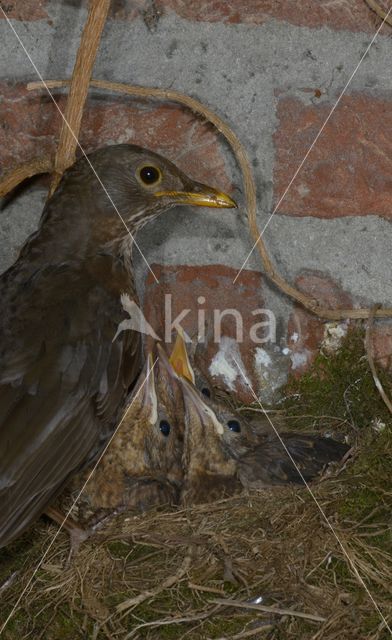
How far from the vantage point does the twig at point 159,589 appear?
78.6 inches

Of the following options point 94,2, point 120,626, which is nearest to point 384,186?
point 94,2

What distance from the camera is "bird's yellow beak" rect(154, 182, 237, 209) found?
93.4 inches

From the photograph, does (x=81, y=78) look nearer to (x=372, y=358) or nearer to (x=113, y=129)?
(x=113, y=129)

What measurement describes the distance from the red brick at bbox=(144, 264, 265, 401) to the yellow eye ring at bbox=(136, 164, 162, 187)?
10.0 inches

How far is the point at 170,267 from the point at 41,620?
948 millimetres

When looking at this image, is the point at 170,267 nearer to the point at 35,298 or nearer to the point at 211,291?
the point at 211,291

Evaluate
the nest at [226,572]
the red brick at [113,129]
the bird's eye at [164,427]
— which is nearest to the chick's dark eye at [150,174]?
the red brick at [113,129]

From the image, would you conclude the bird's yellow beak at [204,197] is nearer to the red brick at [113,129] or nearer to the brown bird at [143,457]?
the red brick at [113,129]

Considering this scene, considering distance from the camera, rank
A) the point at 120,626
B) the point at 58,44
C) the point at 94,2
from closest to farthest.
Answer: the point at 120,626 → the point at 94,2 → the point at 58,44

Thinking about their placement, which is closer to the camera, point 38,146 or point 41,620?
point 41,620

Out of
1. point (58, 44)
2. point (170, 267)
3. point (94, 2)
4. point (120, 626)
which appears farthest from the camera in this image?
point (170, 267)

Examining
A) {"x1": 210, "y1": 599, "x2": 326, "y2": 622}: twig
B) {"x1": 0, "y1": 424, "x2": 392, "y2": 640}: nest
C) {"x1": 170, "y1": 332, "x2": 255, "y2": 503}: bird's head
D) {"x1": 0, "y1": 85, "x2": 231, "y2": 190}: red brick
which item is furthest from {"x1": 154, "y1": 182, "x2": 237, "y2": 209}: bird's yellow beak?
{"x1": 210, "y1": 599, "x2": 326, "y2": 622}: twig

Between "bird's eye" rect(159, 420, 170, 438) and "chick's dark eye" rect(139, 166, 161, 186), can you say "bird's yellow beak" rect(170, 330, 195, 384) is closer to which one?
"bird's eye" rect(159, 420, 170, 438)

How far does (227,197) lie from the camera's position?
93.4 inches
